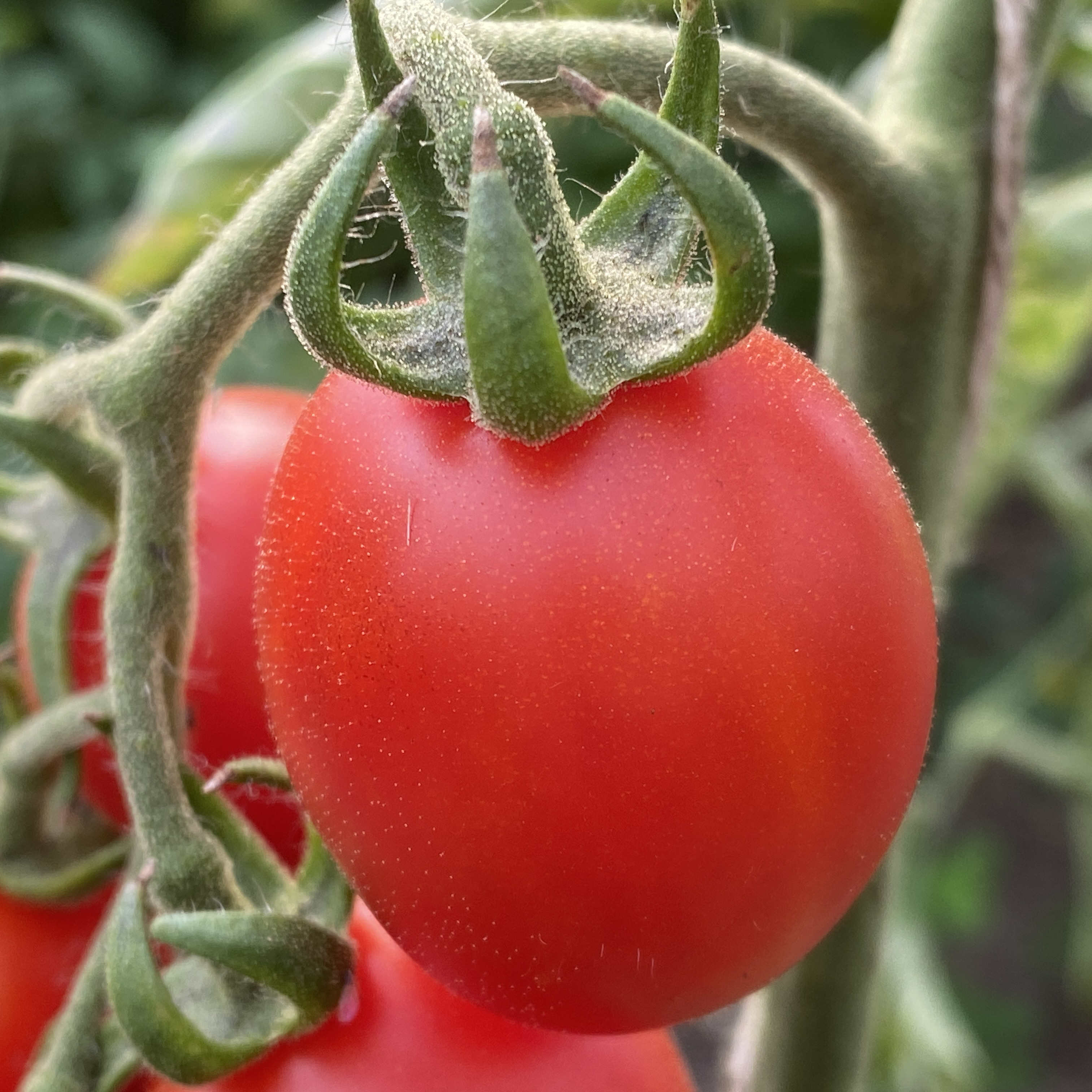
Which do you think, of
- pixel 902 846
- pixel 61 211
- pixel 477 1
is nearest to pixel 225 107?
pixel 477 1

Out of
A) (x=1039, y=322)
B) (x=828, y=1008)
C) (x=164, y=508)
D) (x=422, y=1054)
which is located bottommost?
(x=1039, y=322)

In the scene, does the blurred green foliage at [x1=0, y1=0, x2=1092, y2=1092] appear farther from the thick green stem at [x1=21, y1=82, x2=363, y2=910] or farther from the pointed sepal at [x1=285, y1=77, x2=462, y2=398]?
the pointed sepal at [x1=285, y1=77, x2=462, y2=398]

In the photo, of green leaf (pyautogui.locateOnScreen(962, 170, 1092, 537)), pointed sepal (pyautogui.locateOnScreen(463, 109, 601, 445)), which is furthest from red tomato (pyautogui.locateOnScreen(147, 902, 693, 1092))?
green leaf (pyautogui.locateOnScreen(962, 170, 1092, 537))

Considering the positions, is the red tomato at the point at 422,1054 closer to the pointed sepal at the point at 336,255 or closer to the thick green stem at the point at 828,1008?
the thick green stem at the point at 828,1008

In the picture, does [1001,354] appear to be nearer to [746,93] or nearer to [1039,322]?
[1039,322]

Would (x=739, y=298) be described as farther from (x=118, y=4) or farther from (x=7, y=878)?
(x=118, y=4)

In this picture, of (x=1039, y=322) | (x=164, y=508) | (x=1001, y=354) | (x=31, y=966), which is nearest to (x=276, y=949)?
(x=164, y=508)
